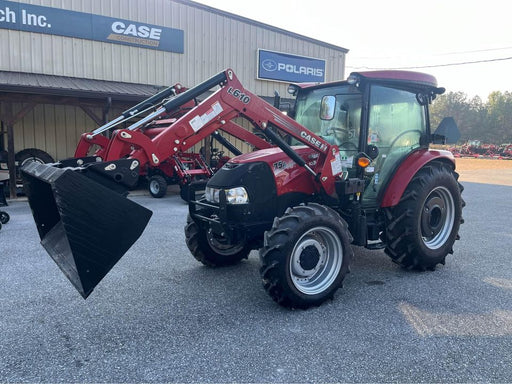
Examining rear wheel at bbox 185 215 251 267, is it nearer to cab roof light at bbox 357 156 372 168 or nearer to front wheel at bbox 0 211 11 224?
cab roof light at bbox 357 156 372 168

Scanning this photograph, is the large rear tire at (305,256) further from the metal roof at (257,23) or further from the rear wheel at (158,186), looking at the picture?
the metal roof at (257,23)

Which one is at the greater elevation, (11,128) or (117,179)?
(11,128)

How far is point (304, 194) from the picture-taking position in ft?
13.9

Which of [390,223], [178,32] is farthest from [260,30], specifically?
[390,223]

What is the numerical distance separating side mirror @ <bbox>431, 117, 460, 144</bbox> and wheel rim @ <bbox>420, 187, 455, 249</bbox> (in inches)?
24.8

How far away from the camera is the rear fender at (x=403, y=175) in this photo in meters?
4.34

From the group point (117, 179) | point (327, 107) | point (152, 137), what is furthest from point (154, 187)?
point (117, 179)

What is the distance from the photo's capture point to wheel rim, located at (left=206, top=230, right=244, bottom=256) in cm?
461

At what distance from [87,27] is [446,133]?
11.0 meters

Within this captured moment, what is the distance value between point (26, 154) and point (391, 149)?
1108 centimetres

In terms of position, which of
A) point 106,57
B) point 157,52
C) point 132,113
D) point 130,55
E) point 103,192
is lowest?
point 103,192

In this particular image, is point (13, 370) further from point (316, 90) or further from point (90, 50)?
point (90, 50)

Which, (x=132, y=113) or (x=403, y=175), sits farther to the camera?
(x=403, y=175)

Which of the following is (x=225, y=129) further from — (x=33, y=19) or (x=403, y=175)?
(x=33, y=19)
